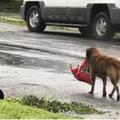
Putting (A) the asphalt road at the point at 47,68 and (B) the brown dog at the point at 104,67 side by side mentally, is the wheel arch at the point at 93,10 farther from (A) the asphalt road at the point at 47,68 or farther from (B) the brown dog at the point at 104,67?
(B) the brown dog at the point at 104,67

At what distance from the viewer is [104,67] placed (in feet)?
25.9

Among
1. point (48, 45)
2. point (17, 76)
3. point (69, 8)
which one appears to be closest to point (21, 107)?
point (17, 76)

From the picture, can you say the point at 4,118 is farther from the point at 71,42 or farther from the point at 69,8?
the point at 69,8

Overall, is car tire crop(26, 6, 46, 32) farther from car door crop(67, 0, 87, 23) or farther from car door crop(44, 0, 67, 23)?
car door crop(67, 0, 87, 23)

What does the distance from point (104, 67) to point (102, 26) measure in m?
9.29

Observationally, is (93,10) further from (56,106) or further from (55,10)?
(56,106)

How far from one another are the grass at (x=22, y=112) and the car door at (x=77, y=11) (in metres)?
11.1

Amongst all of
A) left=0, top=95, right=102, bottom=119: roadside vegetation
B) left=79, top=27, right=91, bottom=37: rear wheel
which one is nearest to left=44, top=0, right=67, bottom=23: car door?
left=79, top=27, right=91, bottom=37: rear wheel

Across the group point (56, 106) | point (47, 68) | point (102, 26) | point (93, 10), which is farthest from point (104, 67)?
point (93, 10)

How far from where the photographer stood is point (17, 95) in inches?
307

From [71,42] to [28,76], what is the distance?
6959 mm

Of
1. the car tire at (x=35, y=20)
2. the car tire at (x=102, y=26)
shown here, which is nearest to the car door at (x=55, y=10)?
the car tire at (x=35, y=20)

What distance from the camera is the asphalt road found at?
7.98 m

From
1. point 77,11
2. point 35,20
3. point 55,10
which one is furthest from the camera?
point 35,20
